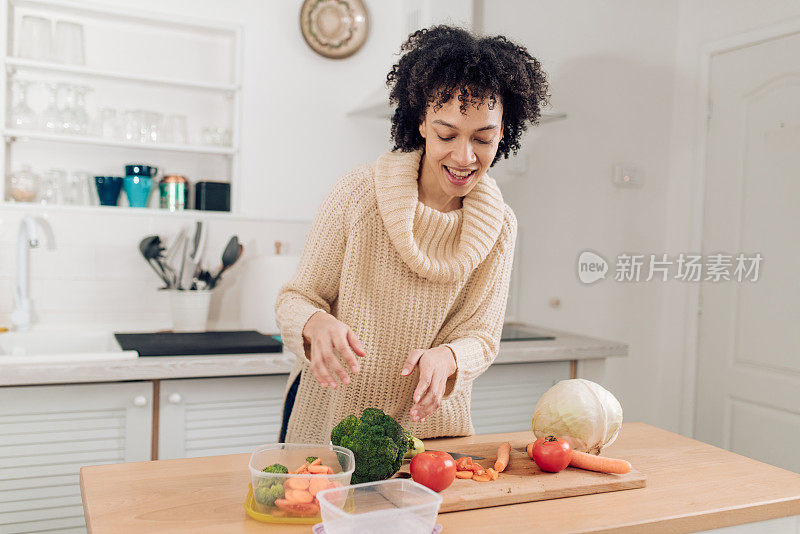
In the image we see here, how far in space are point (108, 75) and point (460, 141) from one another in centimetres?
171

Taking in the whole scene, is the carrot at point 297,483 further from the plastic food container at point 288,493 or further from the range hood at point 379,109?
the range hood at point 379,109

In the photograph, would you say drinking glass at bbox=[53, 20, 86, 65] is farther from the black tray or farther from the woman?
the woman

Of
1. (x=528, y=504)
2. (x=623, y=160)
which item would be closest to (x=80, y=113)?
(x=528, y=504)

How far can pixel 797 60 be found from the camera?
9.47 feet

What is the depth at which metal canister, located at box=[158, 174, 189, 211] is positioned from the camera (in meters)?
2.58

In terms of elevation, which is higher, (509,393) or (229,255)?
(229,255)

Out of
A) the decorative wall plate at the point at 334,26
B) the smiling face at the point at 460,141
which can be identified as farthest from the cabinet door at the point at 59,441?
the decorative wall plate at the point at 334,26

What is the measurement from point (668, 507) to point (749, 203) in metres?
2.39

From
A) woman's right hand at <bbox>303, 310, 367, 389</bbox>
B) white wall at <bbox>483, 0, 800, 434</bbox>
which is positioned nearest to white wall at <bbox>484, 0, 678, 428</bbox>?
white wall at <bbox>483, 0, 800, 434</bbox>

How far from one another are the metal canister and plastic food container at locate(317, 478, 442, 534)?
6.14 ft

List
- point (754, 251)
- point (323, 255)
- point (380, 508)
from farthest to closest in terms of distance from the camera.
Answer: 1. point (754, 251)
2. point (323, 255)
3. point (380, 508)

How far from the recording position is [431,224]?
4.58 ft

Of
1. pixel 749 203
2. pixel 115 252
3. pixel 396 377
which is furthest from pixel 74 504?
pixel 749 203

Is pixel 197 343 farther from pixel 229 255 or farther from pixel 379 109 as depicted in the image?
pixel 379 109
